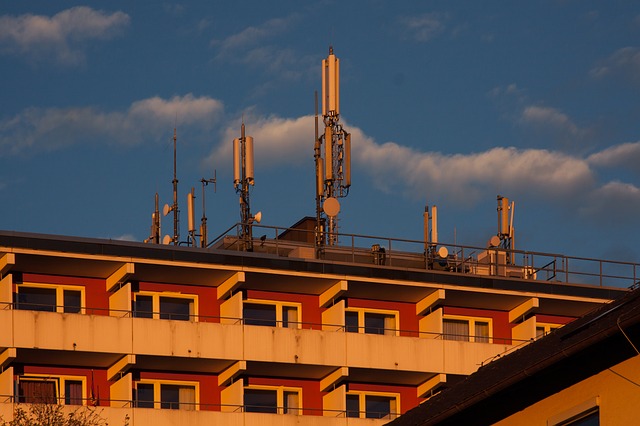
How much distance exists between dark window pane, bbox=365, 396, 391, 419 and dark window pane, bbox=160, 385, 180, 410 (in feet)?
27.3

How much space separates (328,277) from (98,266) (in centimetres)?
972

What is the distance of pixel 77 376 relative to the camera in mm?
62188

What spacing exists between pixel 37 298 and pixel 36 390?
149 inches

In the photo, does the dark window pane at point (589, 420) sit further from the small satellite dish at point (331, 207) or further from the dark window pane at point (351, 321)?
the small satellite dish at point (331, 207)

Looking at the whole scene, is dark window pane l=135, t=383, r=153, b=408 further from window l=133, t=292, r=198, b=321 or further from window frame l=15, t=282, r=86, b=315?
window frame l=15, t=282, r=86, b=315

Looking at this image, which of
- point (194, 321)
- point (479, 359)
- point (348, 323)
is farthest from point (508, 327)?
point (194, 321)

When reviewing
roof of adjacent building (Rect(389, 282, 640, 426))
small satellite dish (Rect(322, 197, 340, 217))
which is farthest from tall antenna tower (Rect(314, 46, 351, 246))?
roof of adjacent building (Rect(389, 282, 640, 426))

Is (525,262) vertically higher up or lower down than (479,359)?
higher up

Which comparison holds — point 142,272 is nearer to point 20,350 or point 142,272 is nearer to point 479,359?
point 20,350

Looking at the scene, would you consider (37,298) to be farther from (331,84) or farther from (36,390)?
(331,84)

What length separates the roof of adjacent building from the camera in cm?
2638

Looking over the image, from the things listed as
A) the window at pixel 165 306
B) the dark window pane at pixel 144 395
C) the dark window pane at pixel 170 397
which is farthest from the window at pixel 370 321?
the dark window pane at pixel 144 395

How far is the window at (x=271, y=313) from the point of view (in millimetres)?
65562

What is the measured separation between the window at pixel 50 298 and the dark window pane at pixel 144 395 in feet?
12.7
